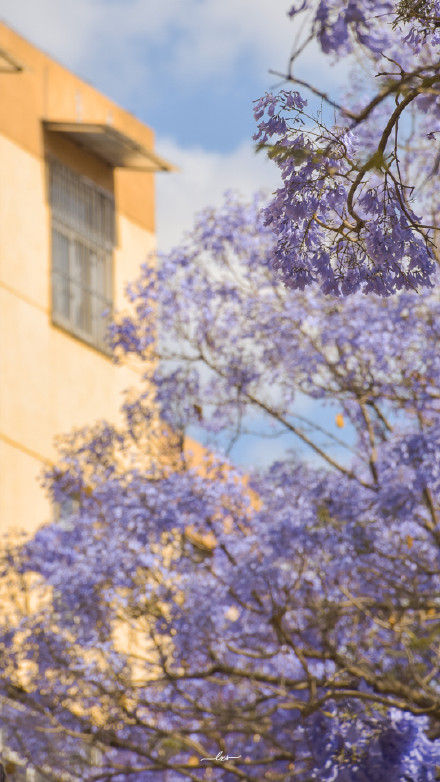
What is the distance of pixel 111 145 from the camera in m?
21.4

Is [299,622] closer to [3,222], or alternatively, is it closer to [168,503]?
[168,503]

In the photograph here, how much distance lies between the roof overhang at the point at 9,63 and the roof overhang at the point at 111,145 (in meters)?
1.46

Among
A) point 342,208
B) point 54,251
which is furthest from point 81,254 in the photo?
point 342,208

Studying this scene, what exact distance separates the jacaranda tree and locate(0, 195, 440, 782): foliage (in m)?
0.02

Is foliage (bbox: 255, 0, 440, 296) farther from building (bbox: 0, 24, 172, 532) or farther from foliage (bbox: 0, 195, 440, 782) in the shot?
building (bbox: 0, 24, 172, 532)

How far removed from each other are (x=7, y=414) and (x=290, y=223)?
14289 mm

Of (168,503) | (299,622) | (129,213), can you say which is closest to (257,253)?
(168,503)

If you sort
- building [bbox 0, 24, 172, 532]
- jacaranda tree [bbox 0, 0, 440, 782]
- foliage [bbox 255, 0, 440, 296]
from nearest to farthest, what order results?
foliage [bbox 255, 0, 440, 296]
jacaranda tree [bbox 0, 0, 440, 782]
building [bbox 0, 24, 172, 532]

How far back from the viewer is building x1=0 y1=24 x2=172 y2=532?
1873 centimetres

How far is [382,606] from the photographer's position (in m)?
10.1

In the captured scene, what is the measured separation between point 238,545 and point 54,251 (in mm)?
9792

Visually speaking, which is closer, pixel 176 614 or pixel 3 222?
pixel 176 614

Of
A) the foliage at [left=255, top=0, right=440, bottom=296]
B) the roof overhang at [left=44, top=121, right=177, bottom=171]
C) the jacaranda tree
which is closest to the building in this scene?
the roof overhang at [left=44, top=121, right=177, bottom=171]

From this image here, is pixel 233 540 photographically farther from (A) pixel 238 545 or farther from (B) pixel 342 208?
(B) pixel 342 208
